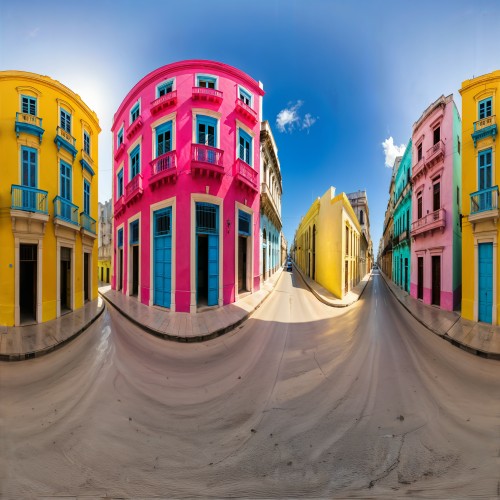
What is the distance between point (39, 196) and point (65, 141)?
20.6 inches

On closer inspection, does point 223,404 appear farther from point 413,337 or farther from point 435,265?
point 435,265

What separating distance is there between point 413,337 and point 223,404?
1903mm

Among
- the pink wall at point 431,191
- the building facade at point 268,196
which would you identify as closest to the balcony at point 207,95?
the building facade at point 268,196

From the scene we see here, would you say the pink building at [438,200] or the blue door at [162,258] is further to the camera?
the blue door at [162,258]

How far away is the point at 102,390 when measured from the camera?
1.59 metres

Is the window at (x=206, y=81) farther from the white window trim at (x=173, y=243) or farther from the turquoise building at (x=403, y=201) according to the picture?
the turquoise building at (x=403, y=201)

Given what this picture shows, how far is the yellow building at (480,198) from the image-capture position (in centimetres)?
151

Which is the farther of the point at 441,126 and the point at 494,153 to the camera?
the point at 441,126

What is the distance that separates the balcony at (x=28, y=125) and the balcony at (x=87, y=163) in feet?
0.90

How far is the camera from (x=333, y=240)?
7.27 ft

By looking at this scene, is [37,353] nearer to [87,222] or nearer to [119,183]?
[87,222]

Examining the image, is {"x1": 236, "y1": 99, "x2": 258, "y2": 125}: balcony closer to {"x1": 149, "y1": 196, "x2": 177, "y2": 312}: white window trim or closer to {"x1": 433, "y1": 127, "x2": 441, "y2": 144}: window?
{"x1": 149, "y1": 196, "x2": 177, "y2": 312}: white window trim

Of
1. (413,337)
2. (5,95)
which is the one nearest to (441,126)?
(413,337)

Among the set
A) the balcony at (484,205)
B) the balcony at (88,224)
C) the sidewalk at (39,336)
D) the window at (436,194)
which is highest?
the window at (436,194)
